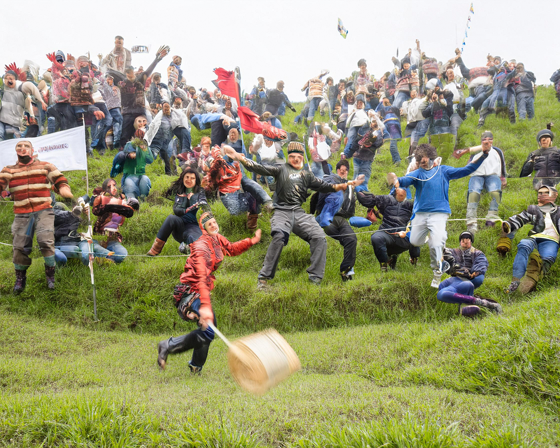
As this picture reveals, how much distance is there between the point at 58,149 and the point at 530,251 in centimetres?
874

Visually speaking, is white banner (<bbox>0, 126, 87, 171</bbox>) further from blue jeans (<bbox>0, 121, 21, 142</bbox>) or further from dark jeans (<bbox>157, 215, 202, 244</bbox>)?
blue jeans (<bbox>0, 121, 21, 142</bbox>)

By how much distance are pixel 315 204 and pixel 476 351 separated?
14.1 ft

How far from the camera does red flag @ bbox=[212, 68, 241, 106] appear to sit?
30.3 ft

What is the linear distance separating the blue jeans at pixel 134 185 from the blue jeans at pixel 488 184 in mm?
6939

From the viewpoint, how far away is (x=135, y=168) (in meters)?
9.98

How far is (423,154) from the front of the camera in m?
7.70

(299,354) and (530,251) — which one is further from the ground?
(530,251)

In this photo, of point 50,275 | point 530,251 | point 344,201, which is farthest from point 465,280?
point 50,275

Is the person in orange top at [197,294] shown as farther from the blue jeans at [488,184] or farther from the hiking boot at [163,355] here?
the blue jeans at [488,184]

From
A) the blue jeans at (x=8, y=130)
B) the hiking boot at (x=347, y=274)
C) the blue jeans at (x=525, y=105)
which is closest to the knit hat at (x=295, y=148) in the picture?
the hiking boot at (x=347, y=274)

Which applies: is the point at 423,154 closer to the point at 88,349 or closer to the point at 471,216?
the point at 471,216

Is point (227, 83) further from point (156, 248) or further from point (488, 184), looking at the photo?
point (488, 184)

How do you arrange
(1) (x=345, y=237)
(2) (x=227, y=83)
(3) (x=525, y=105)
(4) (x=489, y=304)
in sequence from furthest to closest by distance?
(3) (x=525, y=105)
(2) (x=227, y=83)
(1) (x=345, y=237)
(4) (x=489, y=304)

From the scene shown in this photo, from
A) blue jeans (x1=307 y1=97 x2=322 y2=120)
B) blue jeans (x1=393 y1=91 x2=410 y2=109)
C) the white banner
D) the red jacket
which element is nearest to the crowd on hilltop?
the red jacket
